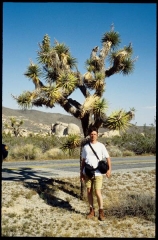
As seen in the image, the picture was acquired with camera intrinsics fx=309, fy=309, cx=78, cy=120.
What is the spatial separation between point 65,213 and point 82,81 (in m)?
3.72

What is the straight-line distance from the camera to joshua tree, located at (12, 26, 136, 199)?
26.5 ft

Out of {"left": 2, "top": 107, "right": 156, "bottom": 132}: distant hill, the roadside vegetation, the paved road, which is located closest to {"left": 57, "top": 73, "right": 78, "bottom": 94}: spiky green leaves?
the paved road

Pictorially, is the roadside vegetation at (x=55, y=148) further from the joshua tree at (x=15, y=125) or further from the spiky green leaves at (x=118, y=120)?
the joshua tree at (x=15, y=125)

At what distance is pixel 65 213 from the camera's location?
6.95m

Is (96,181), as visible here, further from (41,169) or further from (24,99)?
(41,169)

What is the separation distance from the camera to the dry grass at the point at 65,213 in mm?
5777

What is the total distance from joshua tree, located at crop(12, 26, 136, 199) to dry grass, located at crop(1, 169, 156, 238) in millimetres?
1906

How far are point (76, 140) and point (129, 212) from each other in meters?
2.36

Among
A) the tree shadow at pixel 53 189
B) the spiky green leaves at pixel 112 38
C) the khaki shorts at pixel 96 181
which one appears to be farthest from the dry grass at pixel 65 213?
the spiky green leaves at pixel 112 38

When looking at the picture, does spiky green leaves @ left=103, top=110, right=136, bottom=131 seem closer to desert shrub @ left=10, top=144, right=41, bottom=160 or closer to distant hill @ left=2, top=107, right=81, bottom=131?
desert shrub @ left=10, top=144, right=41, bottom=160

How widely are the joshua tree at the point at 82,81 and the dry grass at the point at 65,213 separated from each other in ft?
6.25

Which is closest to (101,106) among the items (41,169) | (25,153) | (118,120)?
(118,120)

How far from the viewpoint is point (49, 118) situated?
106 m

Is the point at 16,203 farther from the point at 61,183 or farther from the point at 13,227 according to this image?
the point at 61,183
